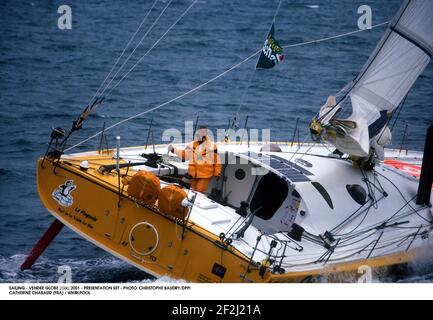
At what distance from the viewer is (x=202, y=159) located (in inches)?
476

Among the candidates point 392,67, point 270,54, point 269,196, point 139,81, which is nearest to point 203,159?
point 269,196

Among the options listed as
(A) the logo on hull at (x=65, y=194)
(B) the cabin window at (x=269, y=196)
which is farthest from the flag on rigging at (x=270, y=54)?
(A) the logo on hull at (x=65, y=194)

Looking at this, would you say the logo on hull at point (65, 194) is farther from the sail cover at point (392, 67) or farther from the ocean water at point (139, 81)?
the sail cover at point (392, 67)

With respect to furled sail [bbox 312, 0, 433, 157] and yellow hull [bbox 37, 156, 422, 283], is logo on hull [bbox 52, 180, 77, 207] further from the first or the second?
furled sail [bbox 312, 0, 433, 157]

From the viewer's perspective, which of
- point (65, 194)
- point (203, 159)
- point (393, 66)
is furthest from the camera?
point (393, 66)

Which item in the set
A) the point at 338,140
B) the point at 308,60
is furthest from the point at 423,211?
the point at 308,60

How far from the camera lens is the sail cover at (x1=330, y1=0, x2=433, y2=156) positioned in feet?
42.0

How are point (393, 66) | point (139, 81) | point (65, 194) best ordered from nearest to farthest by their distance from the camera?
1. point (65, 194)
2. point (393, 66)
3. point (139, 81)

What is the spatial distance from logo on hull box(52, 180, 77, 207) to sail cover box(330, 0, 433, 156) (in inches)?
179

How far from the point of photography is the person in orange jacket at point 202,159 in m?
12.1

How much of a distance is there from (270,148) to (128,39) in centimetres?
1960

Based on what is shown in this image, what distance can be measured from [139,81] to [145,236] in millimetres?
14765

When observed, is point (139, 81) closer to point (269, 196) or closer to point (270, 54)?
point (270, 54)

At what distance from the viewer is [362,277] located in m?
11.1
